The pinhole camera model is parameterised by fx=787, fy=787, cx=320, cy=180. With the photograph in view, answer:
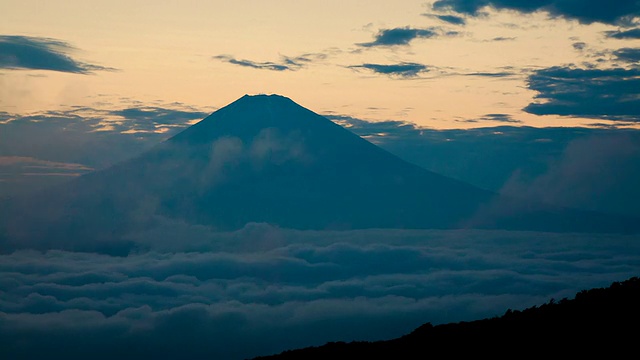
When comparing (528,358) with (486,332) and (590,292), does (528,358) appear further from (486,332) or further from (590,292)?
(590,292)

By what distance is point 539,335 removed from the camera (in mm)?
32781

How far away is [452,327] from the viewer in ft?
129

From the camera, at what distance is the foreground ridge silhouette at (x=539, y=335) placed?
29.6 meters

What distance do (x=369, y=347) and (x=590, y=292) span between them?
37.9 feet

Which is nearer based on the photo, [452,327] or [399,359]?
[399,359]

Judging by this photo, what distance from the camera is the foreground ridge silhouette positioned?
29.6 m

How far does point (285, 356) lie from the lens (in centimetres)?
4159

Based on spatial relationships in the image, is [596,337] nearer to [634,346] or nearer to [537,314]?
[634,346]

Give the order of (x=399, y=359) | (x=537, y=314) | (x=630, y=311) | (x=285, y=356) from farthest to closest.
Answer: (x=285, y=356)
(x=537, y=314)
(x=399, y=359)
(x=630, y=311)

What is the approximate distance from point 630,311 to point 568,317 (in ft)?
10.1

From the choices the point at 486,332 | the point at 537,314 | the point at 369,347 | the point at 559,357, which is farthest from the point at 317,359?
the point at 559,357

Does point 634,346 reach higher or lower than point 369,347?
higher

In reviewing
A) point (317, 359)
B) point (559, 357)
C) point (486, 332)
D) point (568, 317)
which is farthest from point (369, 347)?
point (559, 357)

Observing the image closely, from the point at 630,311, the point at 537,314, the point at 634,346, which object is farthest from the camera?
the point at 537,314
